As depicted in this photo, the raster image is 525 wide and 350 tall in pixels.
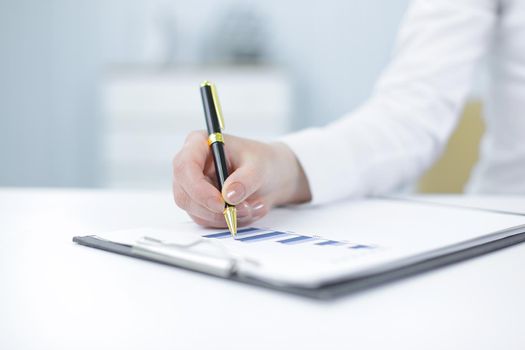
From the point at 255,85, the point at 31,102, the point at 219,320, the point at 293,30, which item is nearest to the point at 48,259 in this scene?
the point at 219,320

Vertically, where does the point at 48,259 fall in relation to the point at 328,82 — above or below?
below

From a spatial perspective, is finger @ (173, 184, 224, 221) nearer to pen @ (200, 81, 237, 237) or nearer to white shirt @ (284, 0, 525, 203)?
pen @ (200, 81, 237, 237)

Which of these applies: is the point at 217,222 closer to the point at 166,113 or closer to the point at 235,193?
the point at 235,193

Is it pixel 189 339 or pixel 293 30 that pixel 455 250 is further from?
pixel 293 30

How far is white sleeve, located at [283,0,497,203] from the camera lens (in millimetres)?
875

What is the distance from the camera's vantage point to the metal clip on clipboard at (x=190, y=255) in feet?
1.43

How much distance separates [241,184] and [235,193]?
0.05 ft

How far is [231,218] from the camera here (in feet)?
1.87

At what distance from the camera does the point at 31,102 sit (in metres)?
3.28

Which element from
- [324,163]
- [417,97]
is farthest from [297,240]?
[417,97]

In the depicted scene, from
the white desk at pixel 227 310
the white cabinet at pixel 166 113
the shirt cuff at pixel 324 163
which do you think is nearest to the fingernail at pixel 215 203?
the white desk at pixel 227 310

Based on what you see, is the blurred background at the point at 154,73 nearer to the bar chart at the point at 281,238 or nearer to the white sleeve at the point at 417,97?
the white sleeve at the point at 417,97

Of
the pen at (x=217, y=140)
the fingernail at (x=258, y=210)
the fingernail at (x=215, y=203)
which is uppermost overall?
the pen at (x=217, y=140)

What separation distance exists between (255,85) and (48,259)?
2298 millimetres
